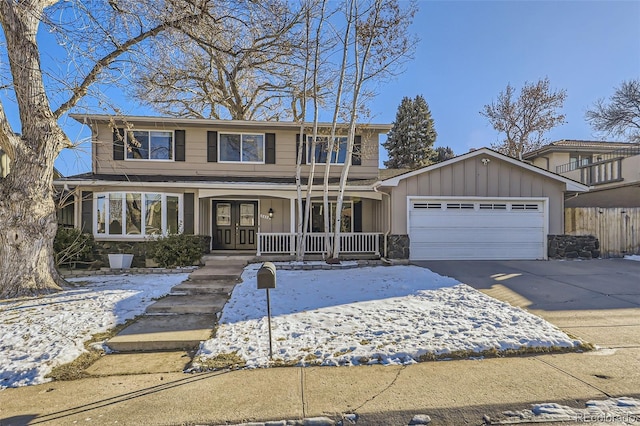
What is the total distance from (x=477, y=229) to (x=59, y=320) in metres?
10.6

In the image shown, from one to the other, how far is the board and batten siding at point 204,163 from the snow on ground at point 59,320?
5.24 meters

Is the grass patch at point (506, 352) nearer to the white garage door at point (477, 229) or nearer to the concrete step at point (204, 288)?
the concrete step at point (204, 288)

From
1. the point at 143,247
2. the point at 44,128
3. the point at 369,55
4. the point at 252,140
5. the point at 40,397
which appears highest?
the point at 369,55

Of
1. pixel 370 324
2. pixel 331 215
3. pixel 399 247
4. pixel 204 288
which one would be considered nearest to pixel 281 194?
pixel 331 215

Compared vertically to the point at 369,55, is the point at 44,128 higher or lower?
lower

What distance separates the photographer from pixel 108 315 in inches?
221

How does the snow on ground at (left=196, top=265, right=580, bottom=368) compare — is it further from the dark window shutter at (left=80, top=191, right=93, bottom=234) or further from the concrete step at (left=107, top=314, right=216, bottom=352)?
the dark window shutter at (left=80, top=191, right=93, bottom=234)

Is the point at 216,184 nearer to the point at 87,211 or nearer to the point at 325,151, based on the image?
the point at 325,151

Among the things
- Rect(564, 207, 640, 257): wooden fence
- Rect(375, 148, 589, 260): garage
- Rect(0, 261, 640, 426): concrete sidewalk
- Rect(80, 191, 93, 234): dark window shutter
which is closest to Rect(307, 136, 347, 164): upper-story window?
Rect(375, 148, 589, 260): garage

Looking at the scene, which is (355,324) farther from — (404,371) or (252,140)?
(252,140)

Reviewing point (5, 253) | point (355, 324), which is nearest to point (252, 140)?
point (5, 253)

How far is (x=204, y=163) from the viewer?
12.4 metres

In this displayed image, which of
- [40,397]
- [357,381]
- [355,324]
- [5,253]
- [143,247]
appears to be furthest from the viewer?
[143,247]

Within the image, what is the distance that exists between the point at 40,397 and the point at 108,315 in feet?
8.25
